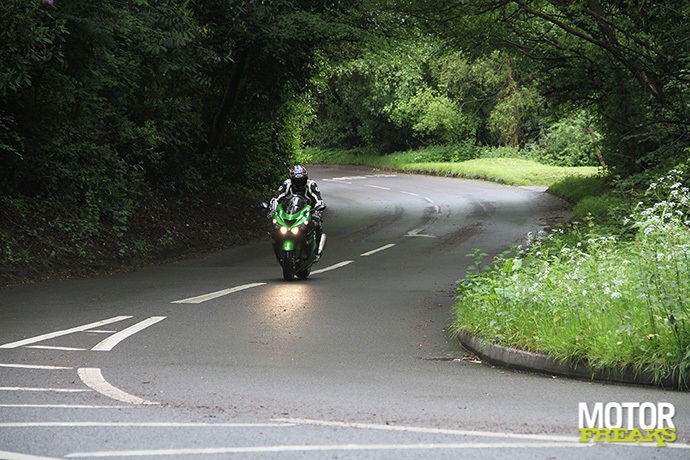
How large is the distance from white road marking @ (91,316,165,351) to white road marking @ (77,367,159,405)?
3.56 ft

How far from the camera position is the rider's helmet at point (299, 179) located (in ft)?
49.8

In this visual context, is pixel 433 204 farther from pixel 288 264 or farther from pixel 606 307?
pixel 606 307

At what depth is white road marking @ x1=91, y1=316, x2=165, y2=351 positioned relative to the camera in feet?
30.2

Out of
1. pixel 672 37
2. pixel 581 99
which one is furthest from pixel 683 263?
pixel 581 99

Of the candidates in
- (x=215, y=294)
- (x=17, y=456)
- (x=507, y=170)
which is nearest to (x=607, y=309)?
(x=17, y=456)

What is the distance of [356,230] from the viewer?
997 inches

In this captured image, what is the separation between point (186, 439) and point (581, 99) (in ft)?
61.5

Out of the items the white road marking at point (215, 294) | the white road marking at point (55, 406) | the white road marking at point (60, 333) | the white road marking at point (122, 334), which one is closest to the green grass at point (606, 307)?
the white road marking at point (122, 334)

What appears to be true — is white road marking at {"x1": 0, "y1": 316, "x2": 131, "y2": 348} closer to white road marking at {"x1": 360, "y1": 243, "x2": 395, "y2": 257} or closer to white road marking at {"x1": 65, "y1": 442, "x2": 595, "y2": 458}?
white road marking at {"x1": 65, "y1": 442, "x2": 595, "y2": 458}

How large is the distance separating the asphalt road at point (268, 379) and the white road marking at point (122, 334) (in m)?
0.02

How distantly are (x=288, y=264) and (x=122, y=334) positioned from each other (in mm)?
5037

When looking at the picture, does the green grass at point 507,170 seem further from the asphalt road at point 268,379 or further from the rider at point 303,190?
the asphalt road at point 268,379

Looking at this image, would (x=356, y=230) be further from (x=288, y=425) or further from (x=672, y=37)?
(x=288, y=425)

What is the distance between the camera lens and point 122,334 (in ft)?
32.8
